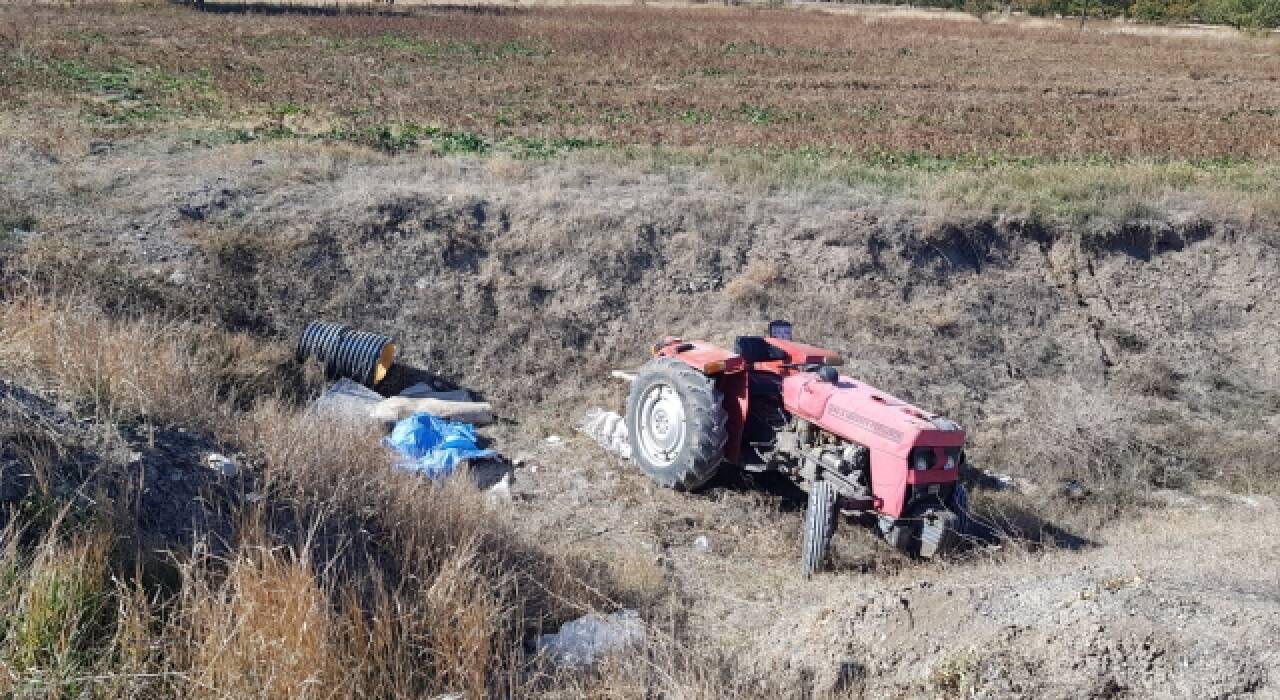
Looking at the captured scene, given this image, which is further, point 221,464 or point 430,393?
point 430,393

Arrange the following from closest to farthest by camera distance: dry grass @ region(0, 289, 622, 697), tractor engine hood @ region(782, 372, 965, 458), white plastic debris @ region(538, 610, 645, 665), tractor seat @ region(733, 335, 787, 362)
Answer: dry grass @ region(0, 289, 622, 697) < white plastic debris @ region(538, 610, 645, 665) < tractor engine hood @ region(782, 372, 965, 458) < tractor seat @ region(733, 335, 787, 362)

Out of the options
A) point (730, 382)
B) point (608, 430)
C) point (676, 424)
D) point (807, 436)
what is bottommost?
point (608, 430)

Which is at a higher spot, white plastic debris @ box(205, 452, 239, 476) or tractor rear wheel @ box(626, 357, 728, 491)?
white plastic debris @ box(205, 452, 239, 476)

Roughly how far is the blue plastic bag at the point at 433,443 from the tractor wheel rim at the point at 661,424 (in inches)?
50.7

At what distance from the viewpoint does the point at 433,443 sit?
9.14 meters

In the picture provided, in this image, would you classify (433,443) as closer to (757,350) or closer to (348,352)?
(348,352)

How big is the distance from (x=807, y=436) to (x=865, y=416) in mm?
652

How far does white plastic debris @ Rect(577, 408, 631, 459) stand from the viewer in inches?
382

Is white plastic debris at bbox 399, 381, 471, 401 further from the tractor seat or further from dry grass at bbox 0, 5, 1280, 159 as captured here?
dry grass at bbox 0, 5, 1280, 159

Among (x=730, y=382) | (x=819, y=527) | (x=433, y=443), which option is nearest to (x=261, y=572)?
(x=819, y=527)

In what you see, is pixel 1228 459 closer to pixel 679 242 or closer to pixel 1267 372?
pixel 1267 372

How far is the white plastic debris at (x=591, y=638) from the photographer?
17.7ft

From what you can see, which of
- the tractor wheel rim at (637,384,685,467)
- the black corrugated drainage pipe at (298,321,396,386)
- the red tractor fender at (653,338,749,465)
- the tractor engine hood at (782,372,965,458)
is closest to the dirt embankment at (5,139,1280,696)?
the tractor wheel rim at (637,384,685,467)

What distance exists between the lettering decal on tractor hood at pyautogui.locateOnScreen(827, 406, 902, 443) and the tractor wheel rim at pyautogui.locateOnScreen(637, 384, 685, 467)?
1.25m
